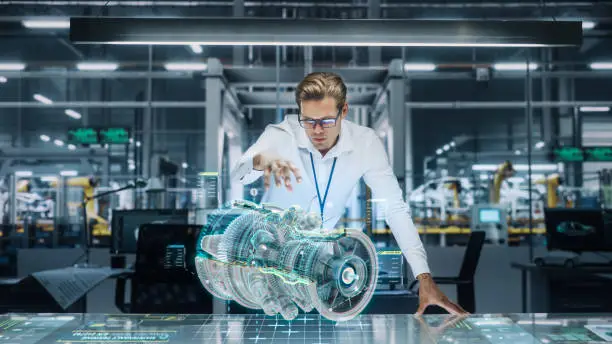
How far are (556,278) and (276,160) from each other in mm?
4123

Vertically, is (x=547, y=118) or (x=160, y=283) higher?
(x=547, y=118)

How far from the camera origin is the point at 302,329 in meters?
1.57

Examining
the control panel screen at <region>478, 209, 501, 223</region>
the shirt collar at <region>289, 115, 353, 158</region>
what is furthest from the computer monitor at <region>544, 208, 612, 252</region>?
the shirt collar at <region>289, 115, 353, 158</region>

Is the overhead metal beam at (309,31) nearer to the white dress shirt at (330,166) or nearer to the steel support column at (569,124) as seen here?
the white dress shirt at (330,166)

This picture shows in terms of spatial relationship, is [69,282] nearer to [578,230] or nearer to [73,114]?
[578,230]

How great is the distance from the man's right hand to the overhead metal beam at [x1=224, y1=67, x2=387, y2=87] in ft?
11.1

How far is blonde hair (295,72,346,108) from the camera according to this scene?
1.80 meters

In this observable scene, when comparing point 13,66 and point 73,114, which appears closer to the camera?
point 13,66

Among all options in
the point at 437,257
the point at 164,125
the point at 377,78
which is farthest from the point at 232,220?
the point at 164,125

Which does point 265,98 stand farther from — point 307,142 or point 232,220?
point 232,220

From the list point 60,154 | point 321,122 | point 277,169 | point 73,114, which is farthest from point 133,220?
point 73,114

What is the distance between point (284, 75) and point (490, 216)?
3.94 m

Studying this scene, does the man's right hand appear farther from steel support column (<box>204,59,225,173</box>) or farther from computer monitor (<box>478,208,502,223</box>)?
computer monitor (<box>478,208,502,223</box>)

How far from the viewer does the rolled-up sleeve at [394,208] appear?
1.99m
